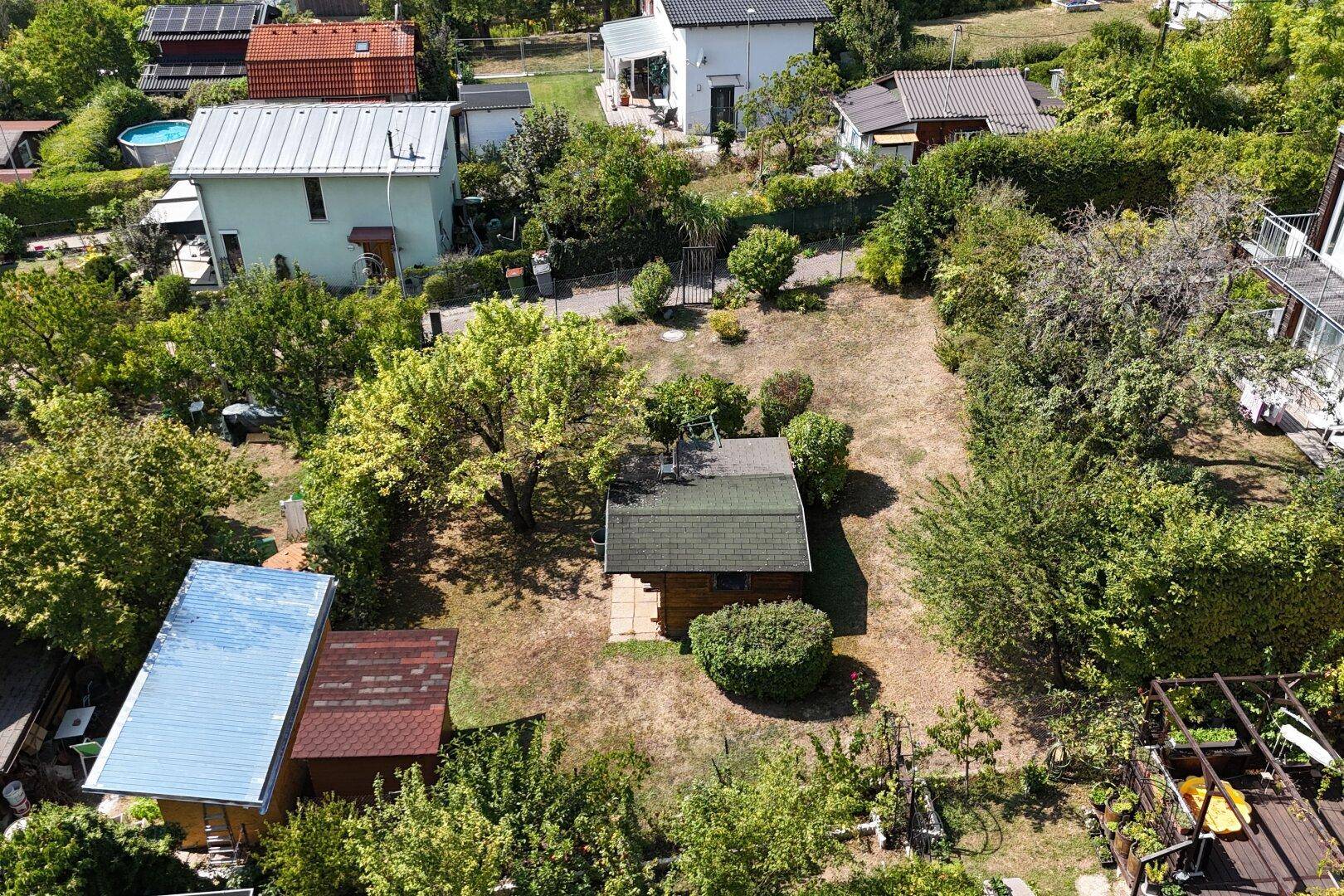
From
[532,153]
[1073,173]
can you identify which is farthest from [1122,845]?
[532,153]

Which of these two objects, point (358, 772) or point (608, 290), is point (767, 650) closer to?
point (358, 772)

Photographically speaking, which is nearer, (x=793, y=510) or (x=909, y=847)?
(x=909, y=847)

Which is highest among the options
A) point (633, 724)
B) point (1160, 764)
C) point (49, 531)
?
point (49, 531)

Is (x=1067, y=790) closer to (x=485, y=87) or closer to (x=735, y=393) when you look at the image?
(x=735, y=393)

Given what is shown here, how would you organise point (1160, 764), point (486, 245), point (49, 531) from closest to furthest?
1. point (1160, 764)
2. point (49, 531)
3. point (486, 245)

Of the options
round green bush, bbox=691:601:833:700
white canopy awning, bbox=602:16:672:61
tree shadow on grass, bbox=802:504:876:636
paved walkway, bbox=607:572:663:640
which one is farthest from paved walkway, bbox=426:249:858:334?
white canopy awning, bbox=602:16:672:61

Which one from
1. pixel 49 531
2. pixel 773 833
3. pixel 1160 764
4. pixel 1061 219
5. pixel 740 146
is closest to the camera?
pixel 773 833

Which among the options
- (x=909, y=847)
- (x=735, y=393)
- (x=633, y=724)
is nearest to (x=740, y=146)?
(x=735, y=393)

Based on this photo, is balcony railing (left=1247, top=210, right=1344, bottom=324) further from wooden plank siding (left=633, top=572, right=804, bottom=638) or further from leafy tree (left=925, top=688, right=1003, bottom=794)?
wooden plank siding (left=633, top=572, right=804, bottom=638)

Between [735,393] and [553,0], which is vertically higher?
[553,0]
